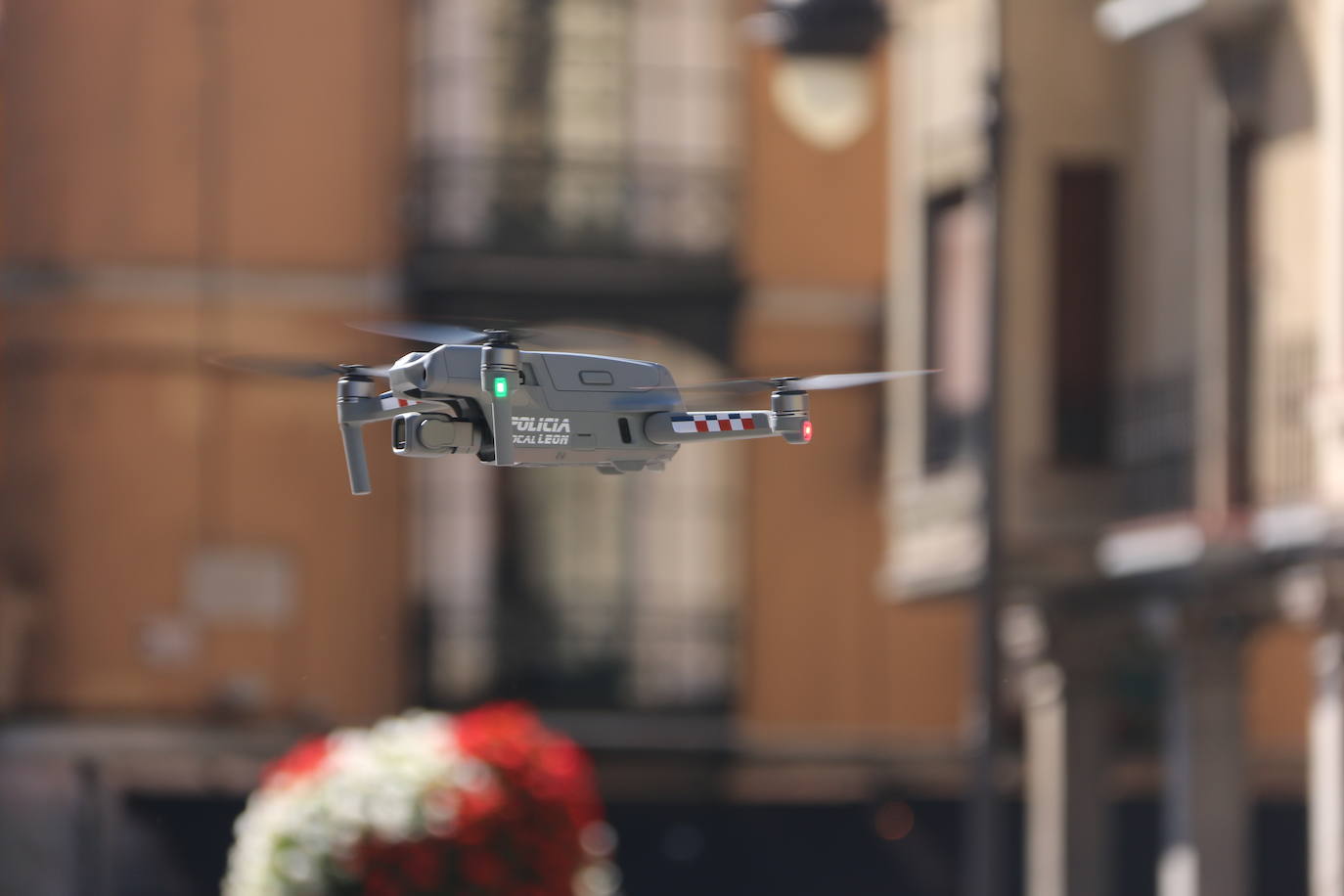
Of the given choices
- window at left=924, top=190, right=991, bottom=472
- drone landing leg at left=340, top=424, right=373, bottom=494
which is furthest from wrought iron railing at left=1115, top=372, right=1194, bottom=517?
drone landing leg at left=340, top=424, right=373, bottom=494

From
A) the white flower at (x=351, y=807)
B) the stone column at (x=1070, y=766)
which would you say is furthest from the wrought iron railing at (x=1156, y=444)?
the white flower at (x=351, y=807)

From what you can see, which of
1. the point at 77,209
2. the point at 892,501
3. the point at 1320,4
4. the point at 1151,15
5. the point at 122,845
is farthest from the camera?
the point at 77,209

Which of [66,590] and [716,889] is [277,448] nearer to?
[66,590]

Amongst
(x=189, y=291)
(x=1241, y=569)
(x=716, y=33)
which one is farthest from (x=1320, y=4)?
(x=189, y=291)

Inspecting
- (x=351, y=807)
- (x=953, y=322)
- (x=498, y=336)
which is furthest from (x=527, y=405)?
(x=953, y=322)

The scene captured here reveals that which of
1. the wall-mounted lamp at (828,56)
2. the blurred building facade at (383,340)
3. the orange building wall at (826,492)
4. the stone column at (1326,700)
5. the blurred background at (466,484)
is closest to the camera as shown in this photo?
the wall-mounted lamp at (828,56)

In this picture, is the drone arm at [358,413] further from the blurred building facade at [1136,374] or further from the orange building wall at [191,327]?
the orange building wall at [191,327]
